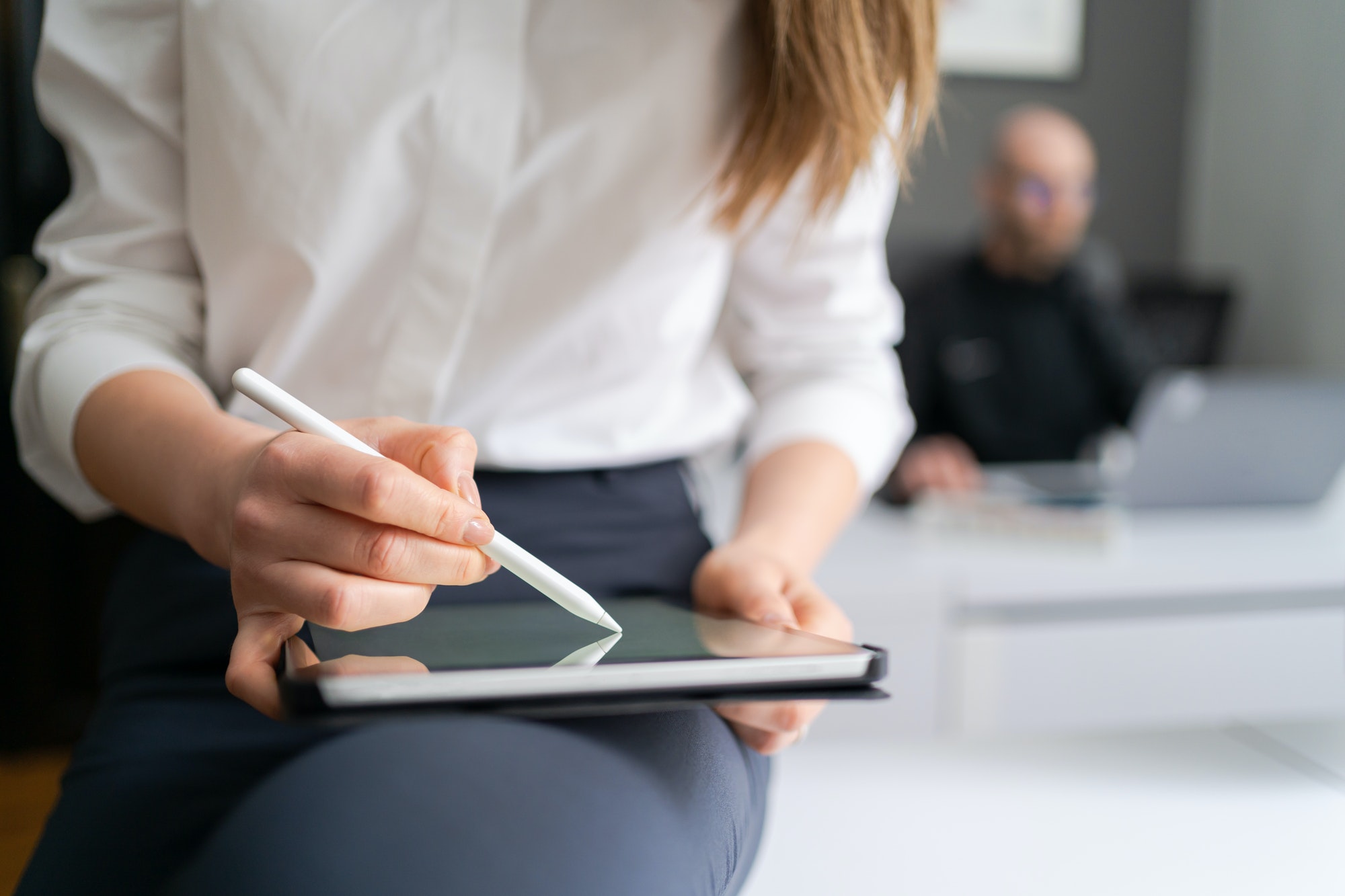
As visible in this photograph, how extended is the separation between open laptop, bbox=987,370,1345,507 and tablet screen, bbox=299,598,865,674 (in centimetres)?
119

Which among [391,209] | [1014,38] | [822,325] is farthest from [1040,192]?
[391,209]

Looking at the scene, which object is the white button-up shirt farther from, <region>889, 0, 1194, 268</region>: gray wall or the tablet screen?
<region>889, 0, 1194, 268</region>: gray wall

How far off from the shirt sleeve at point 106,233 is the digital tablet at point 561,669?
0.73 ft

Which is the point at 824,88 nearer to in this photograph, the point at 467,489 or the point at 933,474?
the point at 467,489

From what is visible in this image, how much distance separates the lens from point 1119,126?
113 inches

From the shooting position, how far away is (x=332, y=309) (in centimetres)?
52

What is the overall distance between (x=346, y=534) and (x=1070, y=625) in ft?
4.06

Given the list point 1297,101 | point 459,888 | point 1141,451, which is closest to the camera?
point 459,888

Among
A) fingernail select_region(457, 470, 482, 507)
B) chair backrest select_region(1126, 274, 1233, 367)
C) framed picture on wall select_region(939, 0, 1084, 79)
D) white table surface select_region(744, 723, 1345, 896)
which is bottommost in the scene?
chair backrest select_region(1126, 274, 1233, 367)

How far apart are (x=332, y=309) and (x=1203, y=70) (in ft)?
9.86

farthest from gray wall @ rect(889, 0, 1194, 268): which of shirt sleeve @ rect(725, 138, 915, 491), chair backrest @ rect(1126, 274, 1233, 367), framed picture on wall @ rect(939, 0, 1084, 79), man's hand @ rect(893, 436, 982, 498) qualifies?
shirt sleeve @ rect(725, 138, 915, 491)

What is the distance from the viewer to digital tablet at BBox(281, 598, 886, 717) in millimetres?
276

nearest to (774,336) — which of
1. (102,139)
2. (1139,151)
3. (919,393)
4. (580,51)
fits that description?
(580,51)

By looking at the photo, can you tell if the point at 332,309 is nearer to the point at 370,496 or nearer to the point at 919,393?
the point at 370,496
